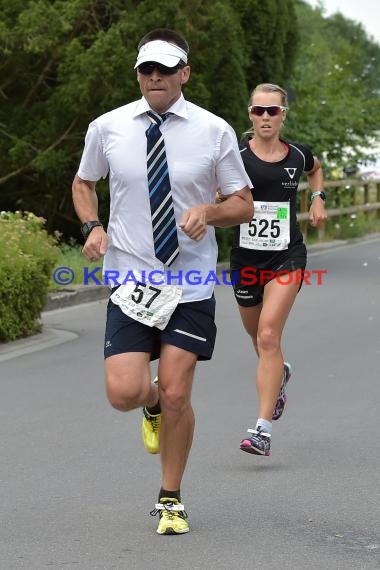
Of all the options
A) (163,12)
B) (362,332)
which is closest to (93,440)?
(362,332)

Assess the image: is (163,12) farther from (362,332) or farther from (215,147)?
(215,147)

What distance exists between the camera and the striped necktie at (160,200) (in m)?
6.10

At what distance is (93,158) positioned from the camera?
6.30m

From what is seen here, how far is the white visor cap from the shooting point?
6.08 meters

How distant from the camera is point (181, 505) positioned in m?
6.25

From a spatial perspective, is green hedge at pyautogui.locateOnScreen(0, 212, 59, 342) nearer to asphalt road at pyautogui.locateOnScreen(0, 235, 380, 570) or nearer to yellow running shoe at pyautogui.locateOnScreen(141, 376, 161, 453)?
asphalt road at pyautogui.locateOnScreen(0, 235, 380, 570)

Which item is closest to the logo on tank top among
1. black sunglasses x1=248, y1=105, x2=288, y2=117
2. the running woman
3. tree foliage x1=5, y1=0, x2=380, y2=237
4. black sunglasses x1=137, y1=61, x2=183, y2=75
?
the running woman

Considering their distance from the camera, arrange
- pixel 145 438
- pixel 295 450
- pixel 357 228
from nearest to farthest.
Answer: pixel 145 438 < pixel 295 450 < pixel 357 228

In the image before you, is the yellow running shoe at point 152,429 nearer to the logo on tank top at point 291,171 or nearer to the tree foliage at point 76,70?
the logo on tank top at point 291,171

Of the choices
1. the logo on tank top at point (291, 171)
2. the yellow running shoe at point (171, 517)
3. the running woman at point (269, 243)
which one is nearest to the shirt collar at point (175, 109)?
the yellow running shoe at point (171, 517)

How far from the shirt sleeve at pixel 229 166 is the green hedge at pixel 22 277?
663 cm

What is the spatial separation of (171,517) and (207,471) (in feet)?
4.53

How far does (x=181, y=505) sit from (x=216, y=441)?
2.23 metres

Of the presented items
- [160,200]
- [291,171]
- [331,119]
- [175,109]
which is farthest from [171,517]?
[331,119]
